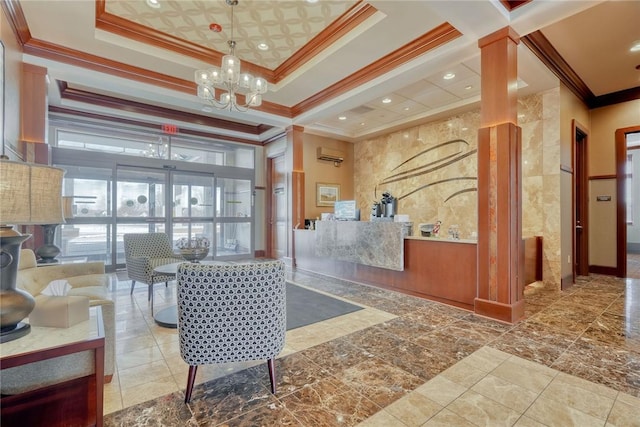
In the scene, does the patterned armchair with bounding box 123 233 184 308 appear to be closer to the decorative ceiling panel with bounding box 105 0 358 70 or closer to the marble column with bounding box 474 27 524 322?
the decorative ceiling panel with bounding box 105 0 358 70

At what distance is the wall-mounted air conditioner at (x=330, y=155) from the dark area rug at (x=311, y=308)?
158 inches

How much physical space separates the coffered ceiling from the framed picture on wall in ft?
7.33

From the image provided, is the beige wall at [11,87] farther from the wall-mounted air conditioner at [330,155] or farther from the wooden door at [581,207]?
the wooden door at [581,207]

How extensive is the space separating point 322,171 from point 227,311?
6048mm

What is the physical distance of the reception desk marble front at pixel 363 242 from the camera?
4.50 metres

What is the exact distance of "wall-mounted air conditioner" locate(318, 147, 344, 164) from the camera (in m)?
7.56

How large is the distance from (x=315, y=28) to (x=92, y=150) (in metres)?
5.26

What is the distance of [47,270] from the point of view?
2973mm

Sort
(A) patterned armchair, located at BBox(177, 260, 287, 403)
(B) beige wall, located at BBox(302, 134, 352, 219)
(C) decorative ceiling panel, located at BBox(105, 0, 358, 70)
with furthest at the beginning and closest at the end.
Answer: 1. (B) beige wall, located at BBox(302, 134, 352, 219)
2. (C) decorative ceiling panel, located at BBox(105, 0, 358, 70)
3. (A) patterned armchair, located at BBox(177, 260, 287, 403)

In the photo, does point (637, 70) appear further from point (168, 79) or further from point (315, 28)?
point (168, 79)

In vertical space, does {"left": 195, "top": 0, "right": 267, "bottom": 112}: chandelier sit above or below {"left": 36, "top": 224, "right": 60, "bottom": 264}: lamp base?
above

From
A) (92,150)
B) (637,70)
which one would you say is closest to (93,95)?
(92,150)

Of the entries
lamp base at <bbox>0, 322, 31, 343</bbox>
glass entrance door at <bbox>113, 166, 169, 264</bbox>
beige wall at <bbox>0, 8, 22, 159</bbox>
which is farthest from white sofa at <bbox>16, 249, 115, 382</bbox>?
glass entrance door at <bbox>113, 166, 169, 264</bbox>

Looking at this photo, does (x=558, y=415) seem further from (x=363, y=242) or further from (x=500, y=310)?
(x=363, y=242)
